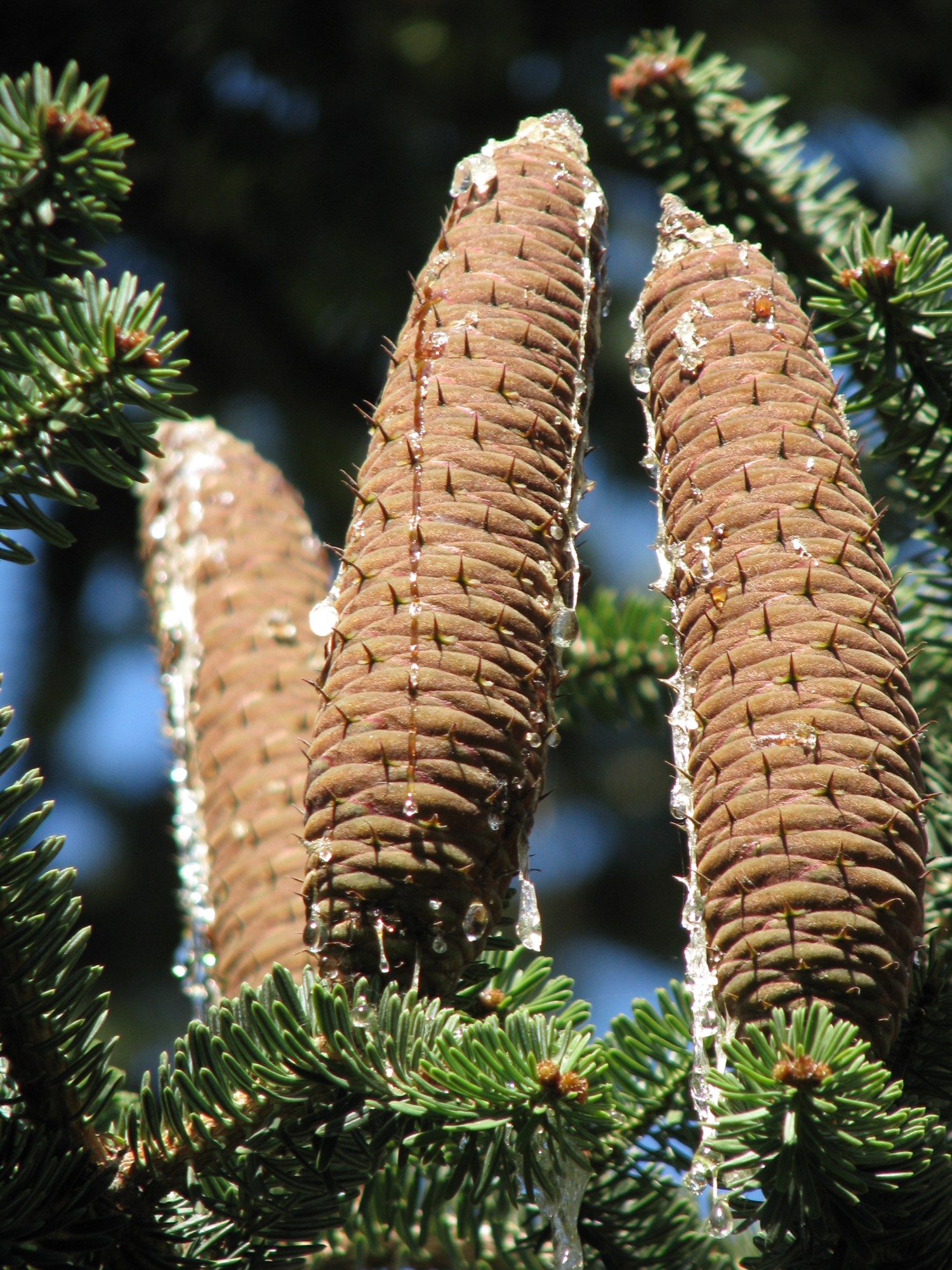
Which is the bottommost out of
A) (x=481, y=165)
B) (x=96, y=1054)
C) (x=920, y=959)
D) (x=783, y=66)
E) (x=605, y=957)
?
(x=96, y=1054)

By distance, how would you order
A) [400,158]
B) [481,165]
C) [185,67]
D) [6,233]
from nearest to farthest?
[6,233] → [481,165] → [185,67] → [400,158]

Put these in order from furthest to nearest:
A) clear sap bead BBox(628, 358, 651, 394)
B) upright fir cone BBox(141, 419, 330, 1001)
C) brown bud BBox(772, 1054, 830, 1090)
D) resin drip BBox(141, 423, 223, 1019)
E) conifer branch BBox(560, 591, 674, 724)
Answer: conifer branch BBox(560, 591, 674, 724), resin drip BBox(141, 423, 223, 1019), upright fir cone BBox(141, 419, 330, 1001), clear sap bead BBox(628, 358, 651, 394), brown bud BBox(772, 1054, 830, 1090)

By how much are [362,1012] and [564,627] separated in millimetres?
300

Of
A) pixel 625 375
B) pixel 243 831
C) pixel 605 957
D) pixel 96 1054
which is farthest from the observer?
pixel 605 957

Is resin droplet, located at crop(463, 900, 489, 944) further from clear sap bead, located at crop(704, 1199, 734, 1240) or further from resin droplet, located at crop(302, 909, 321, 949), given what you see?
clear sap bead, located at crop(704, 1199, 734, 1240)

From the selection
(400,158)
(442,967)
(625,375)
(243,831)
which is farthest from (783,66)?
(442,967)

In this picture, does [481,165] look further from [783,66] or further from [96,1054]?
[783,66]

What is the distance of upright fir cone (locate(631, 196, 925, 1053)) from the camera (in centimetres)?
72

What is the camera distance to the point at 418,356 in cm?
90

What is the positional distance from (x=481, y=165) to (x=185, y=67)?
7.41 ft

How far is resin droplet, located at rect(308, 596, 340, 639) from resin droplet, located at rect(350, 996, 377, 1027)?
259 millimetres

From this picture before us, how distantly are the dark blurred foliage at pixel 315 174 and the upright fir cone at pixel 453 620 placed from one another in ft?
5.52

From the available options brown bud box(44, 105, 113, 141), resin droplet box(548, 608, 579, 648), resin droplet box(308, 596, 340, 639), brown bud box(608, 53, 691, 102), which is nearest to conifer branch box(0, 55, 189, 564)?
brown bud box(44, 105, 113, 141)

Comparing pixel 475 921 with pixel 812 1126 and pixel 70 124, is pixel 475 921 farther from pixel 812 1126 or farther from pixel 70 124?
pixel 70 124
